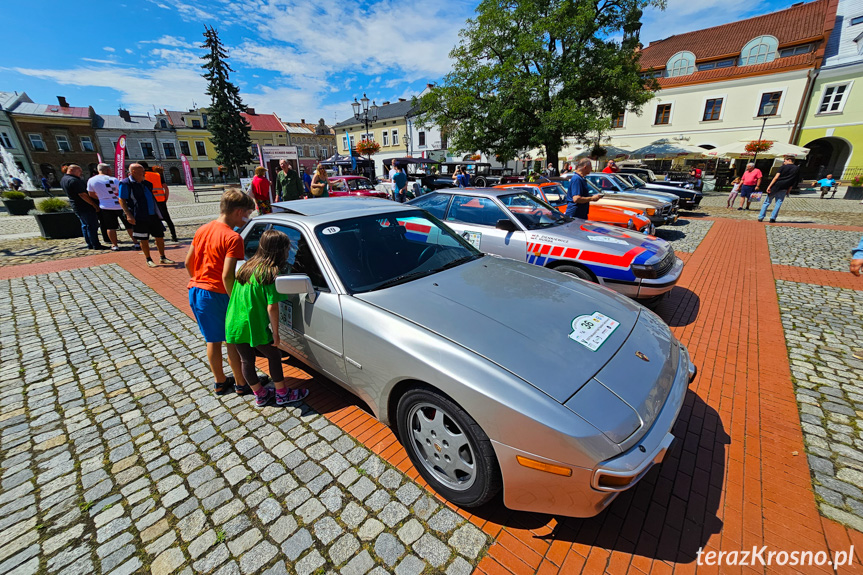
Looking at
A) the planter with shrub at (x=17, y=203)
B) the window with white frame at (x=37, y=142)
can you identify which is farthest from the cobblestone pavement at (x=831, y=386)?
the window with white frame at (x=37, y=142)

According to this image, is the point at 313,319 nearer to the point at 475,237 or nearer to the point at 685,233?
the point at 475,237

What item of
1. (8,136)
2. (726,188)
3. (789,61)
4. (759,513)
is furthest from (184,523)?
(8,136)

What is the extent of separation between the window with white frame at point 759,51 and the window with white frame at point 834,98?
167 inches

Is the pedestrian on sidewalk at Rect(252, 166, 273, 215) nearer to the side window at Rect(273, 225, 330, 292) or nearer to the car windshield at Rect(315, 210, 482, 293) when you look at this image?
the side window at Rect(273, 225, 330, 292)

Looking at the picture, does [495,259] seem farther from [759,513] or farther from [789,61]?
[789,61]

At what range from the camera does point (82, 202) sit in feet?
25.7

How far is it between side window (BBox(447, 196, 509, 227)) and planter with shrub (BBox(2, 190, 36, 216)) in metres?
20.7

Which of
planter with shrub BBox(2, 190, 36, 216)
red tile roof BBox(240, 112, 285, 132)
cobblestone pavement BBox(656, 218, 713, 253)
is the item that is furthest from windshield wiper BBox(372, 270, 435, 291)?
red tile roof BBox(240, 112, 285, 132)

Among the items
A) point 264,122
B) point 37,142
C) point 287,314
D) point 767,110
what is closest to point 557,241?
point 287,314

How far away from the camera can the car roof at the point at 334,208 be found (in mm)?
2867

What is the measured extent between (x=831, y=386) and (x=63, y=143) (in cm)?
6116

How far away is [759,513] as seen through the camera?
2.00 m

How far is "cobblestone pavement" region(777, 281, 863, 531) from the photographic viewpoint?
2168 mm

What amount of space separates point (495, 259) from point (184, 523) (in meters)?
2.86
